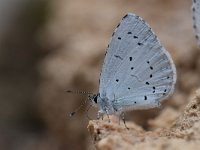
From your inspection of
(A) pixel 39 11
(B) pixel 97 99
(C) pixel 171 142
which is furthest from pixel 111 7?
(C) pixel 171 142

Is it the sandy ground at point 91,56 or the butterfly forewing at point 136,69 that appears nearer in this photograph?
the butterfly forewing at point 136,69

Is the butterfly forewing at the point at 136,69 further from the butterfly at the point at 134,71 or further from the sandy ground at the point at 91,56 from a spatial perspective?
the sandy ground at the point at 91,56

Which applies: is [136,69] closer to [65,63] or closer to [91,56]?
[91,56]

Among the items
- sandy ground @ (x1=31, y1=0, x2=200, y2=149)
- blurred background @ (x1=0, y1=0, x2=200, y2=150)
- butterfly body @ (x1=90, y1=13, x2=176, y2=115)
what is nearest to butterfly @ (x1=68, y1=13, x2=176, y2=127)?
butterfly body @ (x1=90, y1=13, x2=176, y2=115)

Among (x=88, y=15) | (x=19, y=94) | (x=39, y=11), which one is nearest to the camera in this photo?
A: (x=88, y=15)

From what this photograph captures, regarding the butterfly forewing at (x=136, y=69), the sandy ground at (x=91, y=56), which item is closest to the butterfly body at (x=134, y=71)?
the butterfly forewing at (x=136, y=69)

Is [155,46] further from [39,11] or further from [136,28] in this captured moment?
[39,11]

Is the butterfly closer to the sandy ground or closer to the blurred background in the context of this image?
the sandy ground

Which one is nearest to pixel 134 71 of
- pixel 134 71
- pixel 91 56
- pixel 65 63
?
pixel 134 71
